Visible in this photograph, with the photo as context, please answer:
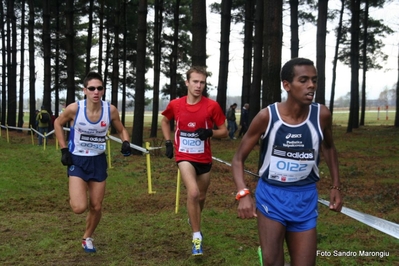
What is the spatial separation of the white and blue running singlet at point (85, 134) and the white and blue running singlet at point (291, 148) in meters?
2.77

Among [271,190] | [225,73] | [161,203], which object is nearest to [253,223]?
[161,203]

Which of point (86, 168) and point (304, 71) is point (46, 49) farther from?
point (304, 71)

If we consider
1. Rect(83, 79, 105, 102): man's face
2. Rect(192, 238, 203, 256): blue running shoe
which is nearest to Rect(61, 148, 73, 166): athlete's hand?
Rect(83, 79, 105, 102): man's face

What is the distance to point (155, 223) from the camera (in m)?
7.45

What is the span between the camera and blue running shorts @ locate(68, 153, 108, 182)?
5793 millimetres

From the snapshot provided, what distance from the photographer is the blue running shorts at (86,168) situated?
5.79m

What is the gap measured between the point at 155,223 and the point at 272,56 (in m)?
4.83

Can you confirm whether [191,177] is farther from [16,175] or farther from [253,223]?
[16,175]

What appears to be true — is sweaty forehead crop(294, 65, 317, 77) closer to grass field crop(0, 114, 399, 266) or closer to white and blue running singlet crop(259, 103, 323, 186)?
white and blue running singlet crop(259, 103, 323, 186)

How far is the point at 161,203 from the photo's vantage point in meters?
9.08

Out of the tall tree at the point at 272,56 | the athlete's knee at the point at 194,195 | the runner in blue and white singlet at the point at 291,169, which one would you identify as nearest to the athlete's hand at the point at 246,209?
the runner in blue and white singlet at the point at 291,169

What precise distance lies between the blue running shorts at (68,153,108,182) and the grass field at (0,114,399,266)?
968mm

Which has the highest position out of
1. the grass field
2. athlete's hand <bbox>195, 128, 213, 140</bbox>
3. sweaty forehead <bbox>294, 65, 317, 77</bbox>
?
sweaty forehead <bbox>294, 65, 317, 77</bbox>

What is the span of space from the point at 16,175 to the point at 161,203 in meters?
5.34
